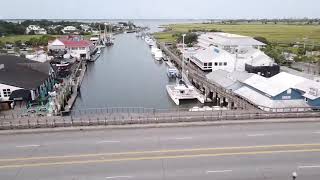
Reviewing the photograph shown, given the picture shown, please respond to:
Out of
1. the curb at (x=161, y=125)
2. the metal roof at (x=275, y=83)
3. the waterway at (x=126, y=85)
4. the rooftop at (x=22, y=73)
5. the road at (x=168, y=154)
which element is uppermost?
the rooftop at (x=22, y=73)

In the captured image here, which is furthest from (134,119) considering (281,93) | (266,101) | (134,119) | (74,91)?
(74,91)

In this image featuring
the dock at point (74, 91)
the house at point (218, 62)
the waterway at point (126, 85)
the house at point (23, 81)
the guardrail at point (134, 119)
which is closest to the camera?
the guardrail at point (134, 119)

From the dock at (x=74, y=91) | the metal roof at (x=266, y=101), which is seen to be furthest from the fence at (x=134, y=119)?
the dock at (x=74, y=91)

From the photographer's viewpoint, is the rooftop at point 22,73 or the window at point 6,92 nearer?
the window at point 6,92

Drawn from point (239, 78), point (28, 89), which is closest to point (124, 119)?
point (28, 89)

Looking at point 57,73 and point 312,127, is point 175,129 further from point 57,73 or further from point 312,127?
point 57,73

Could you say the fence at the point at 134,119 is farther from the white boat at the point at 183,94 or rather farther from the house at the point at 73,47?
the house at the point at 73,47

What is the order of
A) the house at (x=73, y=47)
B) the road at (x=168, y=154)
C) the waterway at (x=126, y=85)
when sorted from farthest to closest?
the house at (x=73, y=47) → the waterway at (x=126, y=85) → the road at (x=168, y=154)

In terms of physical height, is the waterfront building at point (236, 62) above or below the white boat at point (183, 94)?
above

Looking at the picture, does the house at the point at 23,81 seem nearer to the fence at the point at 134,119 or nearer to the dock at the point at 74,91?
the dock at the point at 74,91

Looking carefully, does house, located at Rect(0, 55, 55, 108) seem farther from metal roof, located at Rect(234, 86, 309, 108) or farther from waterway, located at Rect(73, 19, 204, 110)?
metal roof, located at Rect(234, 86, 309, 108)
